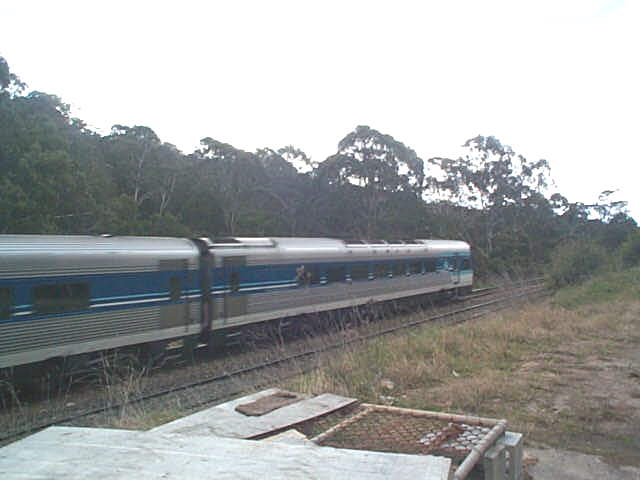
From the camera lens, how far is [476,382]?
7.13 m

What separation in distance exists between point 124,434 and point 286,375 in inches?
251

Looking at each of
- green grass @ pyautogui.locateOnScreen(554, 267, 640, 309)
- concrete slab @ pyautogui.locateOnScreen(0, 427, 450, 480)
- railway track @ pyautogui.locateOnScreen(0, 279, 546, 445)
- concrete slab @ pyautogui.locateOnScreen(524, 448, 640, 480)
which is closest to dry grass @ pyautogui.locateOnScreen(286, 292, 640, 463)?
concrete slab @ pyautogui.locateOnScreen(524, 448, 640, 480)

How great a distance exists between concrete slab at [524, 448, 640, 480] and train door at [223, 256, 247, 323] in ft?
25.9

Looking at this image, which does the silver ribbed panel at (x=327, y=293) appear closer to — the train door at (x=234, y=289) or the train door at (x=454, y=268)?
the train door at (x=234, y=289)

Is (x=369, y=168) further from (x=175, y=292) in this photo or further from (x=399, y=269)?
(x=175, y=292)

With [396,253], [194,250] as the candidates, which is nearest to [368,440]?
[194,250]

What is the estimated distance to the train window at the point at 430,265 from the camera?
20.5m

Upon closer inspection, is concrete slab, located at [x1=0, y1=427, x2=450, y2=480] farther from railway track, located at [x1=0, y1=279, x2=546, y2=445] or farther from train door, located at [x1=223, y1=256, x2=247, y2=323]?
train door, located at [x1=223, y1=256, x2=247, y2=323]

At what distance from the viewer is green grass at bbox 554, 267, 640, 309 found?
18.9 m

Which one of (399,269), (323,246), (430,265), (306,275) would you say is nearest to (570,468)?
(306,275)

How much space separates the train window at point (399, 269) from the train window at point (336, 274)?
3.13 m

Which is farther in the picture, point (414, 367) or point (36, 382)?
point (36, 382)

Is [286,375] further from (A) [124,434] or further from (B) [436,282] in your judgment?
(B) [436,282]

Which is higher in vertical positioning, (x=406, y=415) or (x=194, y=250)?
(x=194, y=250)
